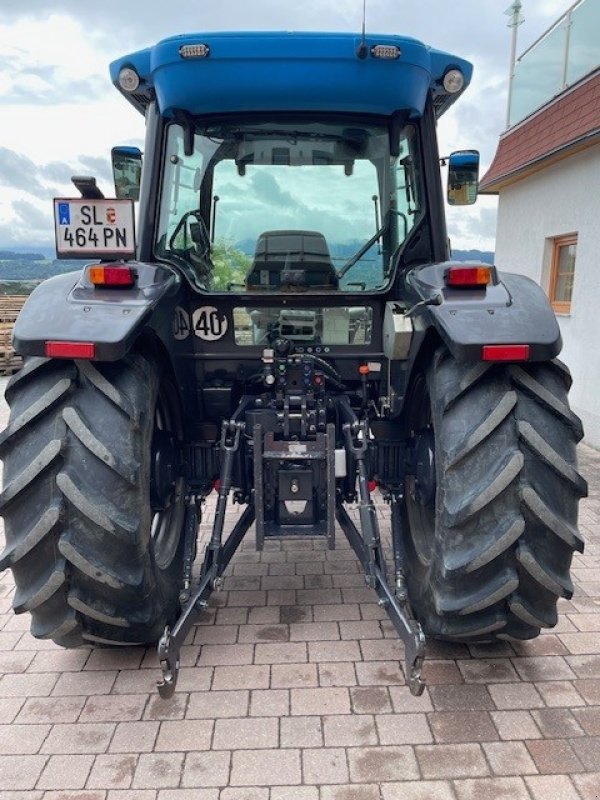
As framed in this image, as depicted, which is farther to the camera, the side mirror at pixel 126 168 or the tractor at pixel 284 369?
the side mirror at pixel 126 168

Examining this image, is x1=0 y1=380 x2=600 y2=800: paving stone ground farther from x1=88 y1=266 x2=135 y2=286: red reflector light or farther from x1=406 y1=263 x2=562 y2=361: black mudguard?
x1=88 y1=266 x2=135 y2=286: red reflector light

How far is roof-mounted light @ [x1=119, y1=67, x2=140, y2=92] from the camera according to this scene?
9.49ft

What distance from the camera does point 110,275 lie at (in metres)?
2.46

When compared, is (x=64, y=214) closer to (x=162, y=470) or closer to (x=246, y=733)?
(x=162, y=470)

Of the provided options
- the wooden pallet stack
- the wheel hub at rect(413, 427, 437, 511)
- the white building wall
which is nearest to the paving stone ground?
the wheel hub at rect(413, 427, 437, 511)

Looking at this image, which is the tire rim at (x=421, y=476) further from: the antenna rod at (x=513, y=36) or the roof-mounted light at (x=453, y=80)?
the antenna rod at (x=513, y=36)

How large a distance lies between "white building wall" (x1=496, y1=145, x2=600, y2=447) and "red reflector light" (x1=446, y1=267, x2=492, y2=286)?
455 cm

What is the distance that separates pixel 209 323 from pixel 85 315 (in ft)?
3.06

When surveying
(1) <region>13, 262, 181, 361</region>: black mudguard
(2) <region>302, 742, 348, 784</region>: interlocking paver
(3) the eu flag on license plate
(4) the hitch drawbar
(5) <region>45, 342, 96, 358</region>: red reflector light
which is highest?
(3) the eu flag on license plate

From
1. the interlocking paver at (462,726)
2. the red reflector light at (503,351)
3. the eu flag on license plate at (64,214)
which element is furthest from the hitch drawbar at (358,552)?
the eu flag on license plate at (64,214)

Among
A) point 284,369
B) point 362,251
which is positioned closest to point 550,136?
point 362,251

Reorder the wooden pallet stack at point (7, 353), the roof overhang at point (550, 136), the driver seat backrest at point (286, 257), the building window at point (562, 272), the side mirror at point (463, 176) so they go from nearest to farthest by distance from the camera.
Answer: the driver seat backrest at point (286, 257)
the side mirror at point (463, 176)
the roof overhang at point (550, 136)
the building window at point (562, 272)
the wooden pallet stack at point (7, 353)

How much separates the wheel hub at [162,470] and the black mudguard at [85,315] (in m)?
0.69

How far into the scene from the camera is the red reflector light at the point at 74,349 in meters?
2.20
